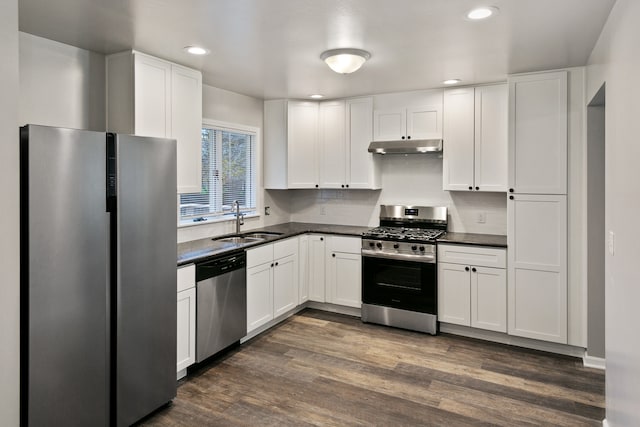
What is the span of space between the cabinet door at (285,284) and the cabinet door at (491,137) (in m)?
2.09

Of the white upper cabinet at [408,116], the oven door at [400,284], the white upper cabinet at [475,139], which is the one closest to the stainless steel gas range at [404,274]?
the oven door at [400,284]

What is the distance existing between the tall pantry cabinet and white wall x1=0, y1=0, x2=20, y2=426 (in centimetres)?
361

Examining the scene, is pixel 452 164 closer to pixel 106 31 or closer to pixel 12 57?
pixel 106 31

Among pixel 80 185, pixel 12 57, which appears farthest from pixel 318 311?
pixel 12 57

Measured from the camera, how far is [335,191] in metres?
5.30

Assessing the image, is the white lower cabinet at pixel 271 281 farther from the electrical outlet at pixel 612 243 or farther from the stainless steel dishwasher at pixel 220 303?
the electrical outlet at pixel 612 243

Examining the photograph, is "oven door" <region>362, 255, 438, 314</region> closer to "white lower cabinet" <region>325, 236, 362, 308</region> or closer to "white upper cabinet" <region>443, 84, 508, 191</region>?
"white lower cabinet" <region>325, 236, 362, 308</region>

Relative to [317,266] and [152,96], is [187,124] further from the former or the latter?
[317,266]

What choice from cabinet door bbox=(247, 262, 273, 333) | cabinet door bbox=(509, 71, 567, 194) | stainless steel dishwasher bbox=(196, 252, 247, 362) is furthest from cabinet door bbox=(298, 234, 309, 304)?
cabinet door bbox=(509, 71, 567, 194)

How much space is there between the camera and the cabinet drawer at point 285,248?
4.27 m

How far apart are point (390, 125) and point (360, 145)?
406mm

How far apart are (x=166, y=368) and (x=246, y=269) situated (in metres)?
1.19

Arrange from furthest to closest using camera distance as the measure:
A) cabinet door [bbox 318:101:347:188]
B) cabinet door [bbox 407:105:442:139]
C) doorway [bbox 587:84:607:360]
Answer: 1. cabinet door [bbox 318:101:347:188]
2. cabinet door [bbox 407:105:442:139]
3. doorway [bbox 587:84:607:360]

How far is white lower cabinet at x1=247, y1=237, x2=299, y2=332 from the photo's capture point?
12.8 feet
